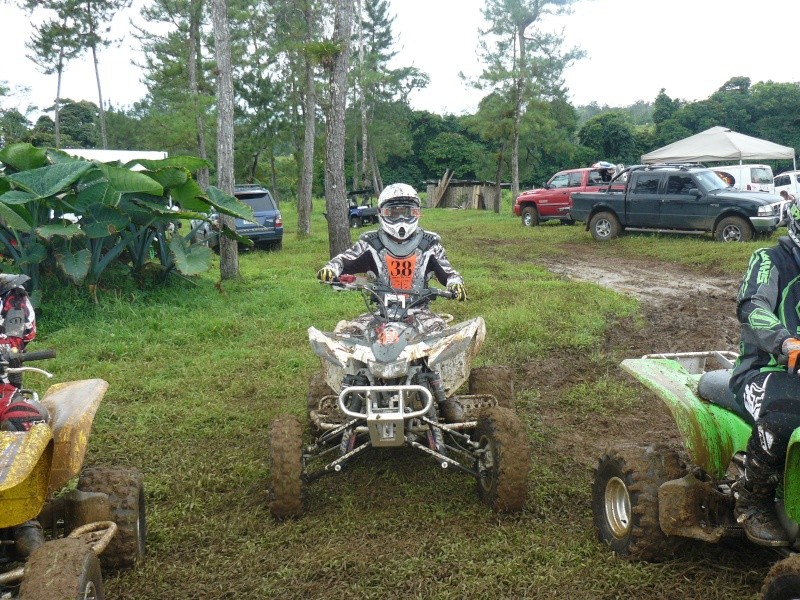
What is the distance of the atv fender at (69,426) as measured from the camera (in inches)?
138

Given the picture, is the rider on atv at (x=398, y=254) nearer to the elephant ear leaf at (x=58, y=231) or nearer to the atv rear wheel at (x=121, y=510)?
the atv rear wheel at (x=121, y=510)

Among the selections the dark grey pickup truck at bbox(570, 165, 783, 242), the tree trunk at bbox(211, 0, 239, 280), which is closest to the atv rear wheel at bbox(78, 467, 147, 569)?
the tree trunk at bbox(211, 0, 239, 280)

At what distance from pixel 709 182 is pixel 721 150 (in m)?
7.62

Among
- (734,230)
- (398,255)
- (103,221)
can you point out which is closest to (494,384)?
(398,255)

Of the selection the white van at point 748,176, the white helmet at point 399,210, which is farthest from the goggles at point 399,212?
the white van at point 748,176

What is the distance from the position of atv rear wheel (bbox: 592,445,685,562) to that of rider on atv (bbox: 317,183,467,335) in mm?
1923

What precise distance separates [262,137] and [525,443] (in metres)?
27.8

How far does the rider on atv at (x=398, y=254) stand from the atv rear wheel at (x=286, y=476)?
125cm

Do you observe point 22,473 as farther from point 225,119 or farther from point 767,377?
point 225,119

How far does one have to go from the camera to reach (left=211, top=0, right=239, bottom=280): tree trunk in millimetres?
12531

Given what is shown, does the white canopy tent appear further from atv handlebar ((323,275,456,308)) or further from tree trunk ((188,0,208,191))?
atv handlebar ((323,275,456,308))

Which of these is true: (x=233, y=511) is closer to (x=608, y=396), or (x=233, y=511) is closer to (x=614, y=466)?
(x=614, y=466)

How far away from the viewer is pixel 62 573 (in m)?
2.73

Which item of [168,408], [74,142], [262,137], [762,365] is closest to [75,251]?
[168,408]
